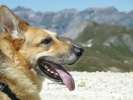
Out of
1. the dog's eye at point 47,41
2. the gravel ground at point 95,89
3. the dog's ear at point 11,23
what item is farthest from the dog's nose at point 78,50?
the gravel ground at point 95,89

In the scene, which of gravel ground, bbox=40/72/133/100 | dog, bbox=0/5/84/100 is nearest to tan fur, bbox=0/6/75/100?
dog, bbox=0/5/84/100

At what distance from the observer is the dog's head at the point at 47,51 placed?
24.0 ft

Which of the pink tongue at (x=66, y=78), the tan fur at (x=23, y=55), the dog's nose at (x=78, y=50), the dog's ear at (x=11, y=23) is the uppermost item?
the dog's ear at (x=11, y=23)

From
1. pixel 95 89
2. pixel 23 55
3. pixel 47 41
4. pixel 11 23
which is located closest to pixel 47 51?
pixel 47 41

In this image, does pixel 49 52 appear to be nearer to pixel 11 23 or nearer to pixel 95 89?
pixel 11 23

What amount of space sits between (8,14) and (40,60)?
3.13 ft

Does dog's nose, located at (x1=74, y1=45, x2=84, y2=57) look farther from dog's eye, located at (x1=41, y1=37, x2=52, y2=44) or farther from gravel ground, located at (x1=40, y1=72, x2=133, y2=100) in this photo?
gravel ground, located at (x1=40, y1=72, x2=133, y2=100)

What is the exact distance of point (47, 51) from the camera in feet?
25.2

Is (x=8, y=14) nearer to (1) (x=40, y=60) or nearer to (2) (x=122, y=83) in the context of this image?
(1) (x=40, y=60)

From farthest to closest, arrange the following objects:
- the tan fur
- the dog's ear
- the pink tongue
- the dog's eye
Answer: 1. the pink tongue
2. the dog's eye
3. the dog's ear
4. the tan fur

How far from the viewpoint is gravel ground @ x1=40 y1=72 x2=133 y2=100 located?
54.4ft

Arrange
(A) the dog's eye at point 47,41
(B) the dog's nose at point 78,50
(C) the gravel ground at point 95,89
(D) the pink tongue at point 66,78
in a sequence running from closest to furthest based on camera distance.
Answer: (A) the dog's eye at point 47,41, (D) the pink tongue at point 66,78, (B) the dog's nose at point 78,50, (C) the gravel ground at point 95,89

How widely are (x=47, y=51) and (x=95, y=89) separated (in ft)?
36.9

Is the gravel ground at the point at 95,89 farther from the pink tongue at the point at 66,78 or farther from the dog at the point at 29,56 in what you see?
the dog at the point at 29,56
